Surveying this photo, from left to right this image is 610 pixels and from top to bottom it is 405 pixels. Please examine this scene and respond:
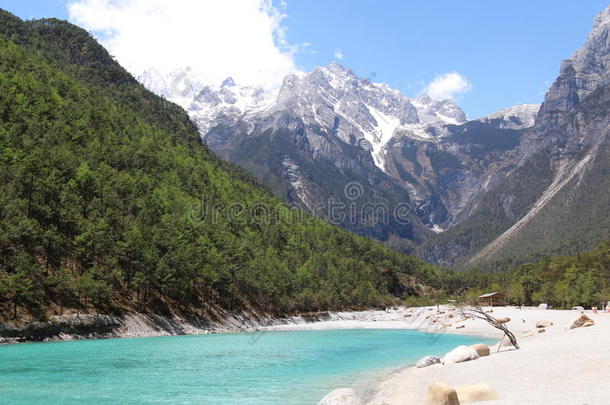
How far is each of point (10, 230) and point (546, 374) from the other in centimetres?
5942

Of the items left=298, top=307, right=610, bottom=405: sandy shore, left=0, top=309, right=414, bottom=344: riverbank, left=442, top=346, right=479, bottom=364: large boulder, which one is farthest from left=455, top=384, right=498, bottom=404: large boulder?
left=0, top=309, right=414, bottom=344: riverbank

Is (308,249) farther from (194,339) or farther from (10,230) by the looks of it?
(10,230)

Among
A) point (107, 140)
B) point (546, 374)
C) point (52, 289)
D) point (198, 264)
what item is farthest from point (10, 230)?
point (546, 374)

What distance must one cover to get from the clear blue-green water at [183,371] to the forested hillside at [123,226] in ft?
38.7

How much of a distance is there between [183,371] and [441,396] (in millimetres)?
24285

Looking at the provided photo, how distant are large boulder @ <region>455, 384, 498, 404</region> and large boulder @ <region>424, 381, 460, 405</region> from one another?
0.73 m

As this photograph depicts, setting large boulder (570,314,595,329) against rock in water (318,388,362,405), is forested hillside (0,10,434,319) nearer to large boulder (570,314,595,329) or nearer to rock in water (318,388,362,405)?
rock in water (318,388,362,405)

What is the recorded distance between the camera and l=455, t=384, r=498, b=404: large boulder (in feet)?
63.6

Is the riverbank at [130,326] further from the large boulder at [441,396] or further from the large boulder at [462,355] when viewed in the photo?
the large boulder at [441,396]

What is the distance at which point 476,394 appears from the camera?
63.9 ft

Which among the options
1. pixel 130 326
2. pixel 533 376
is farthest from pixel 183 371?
pixel 130 326

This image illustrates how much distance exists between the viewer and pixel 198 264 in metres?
85.1

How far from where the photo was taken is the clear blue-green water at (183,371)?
89.6 feet

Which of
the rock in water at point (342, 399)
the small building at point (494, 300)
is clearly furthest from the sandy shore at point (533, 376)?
the small building at point (494, 300)
